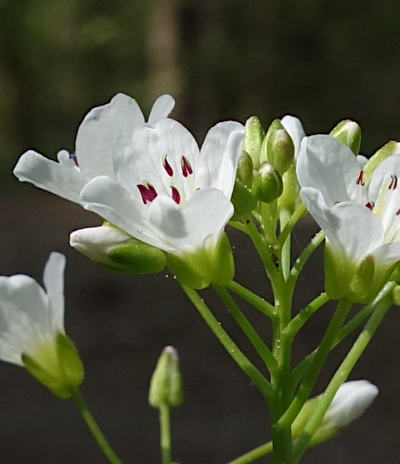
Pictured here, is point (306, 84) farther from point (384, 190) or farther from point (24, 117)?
point (384, 190)

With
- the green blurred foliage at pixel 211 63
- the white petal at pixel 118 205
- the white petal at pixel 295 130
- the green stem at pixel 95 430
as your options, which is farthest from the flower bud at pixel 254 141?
the green blurred foliage at pixel 211 63

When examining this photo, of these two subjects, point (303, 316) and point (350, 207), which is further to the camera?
point (303, 316)

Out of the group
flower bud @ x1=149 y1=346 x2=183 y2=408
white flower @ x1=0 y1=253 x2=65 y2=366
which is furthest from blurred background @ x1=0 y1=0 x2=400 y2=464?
white flower @ x1=0 y1=253 x2=65 y2=366

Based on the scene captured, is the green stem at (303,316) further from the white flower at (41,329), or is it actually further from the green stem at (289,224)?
the white flower at (41,329)

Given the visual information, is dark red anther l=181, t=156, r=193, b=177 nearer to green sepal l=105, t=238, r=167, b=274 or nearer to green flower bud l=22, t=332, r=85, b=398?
green sepal l=105, t=238, r=167, b=274

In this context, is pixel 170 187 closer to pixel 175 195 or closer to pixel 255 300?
pixel 175 195

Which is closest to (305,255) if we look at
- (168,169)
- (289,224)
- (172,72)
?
(289,224)
